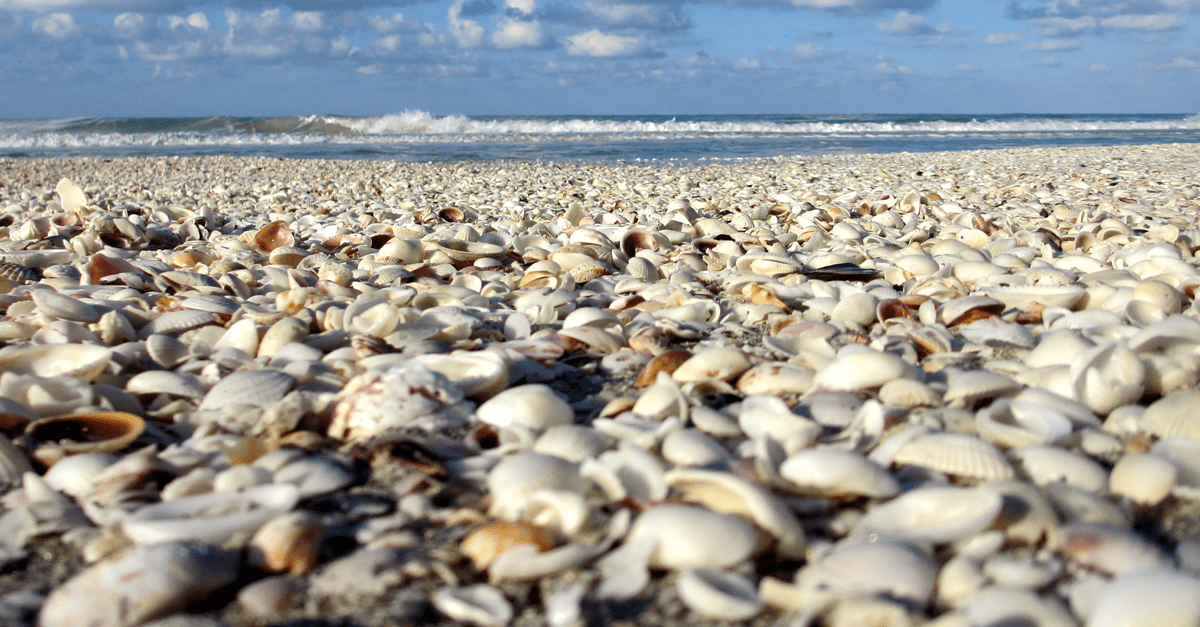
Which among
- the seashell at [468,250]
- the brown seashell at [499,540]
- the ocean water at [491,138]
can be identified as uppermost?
the ocean water at [491,138]

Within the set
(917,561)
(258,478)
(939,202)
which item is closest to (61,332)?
(258,478)

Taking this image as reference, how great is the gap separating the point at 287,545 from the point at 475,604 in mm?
318

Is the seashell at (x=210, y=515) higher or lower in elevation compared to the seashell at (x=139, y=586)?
higher

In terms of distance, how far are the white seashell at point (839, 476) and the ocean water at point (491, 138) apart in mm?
10540

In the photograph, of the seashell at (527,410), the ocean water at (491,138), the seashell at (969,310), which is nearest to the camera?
the seashell at (527,410)

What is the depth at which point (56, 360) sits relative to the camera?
6.09ft

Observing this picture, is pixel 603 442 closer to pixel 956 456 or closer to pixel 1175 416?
pixel 956 456

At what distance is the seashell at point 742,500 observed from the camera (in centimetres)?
112

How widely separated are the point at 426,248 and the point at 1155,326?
260cm

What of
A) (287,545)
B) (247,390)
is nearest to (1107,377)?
(287,545)

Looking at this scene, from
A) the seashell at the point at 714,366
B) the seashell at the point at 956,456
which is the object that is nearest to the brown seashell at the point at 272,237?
the seashell at the point at 714,366

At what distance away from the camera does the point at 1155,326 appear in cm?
183

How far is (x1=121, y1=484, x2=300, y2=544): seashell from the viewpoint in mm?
1137

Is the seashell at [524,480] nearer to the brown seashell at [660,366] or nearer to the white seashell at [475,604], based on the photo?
the white seashell at [475,604]
